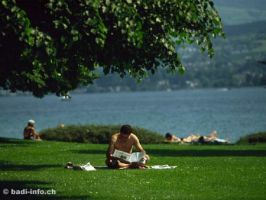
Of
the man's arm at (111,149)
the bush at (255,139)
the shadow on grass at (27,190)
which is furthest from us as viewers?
the bush at (255,139)

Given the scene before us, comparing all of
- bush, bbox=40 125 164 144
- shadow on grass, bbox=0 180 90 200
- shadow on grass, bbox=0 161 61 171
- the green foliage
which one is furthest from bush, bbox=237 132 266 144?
shadow on grass, bbox=0 180 90 200

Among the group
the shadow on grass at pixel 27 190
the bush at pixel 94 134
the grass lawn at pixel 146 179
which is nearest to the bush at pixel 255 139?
the bush at pixel 94 134

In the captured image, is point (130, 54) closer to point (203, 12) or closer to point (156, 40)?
point (156, 40)

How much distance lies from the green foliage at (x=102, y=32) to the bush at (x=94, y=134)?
25316mm

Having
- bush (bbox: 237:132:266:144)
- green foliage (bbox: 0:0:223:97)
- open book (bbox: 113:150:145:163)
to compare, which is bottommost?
bush (bbox: 237:132:266:144)

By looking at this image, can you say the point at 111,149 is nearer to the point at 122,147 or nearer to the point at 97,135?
the point at 122,147

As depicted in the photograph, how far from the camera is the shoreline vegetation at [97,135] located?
1735 inches

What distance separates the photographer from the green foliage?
13.7 meters

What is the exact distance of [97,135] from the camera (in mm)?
44281

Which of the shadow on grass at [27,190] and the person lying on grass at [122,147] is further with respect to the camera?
the person lying on grass at [122,147]

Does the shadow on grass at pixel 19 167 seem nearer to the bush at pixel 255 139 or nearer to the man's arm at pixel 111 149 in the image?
the man's arm at pixel 111 149

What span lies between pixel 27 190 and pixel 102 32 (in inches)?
189

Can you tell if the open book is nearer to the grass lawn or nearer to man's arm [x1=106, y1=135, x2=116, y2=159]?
man's arm [x1=106, y1=135, x2=116, y2=159]

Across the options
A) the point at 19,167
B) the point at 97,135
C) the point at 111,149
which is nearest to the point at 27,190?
the point at 111,149
